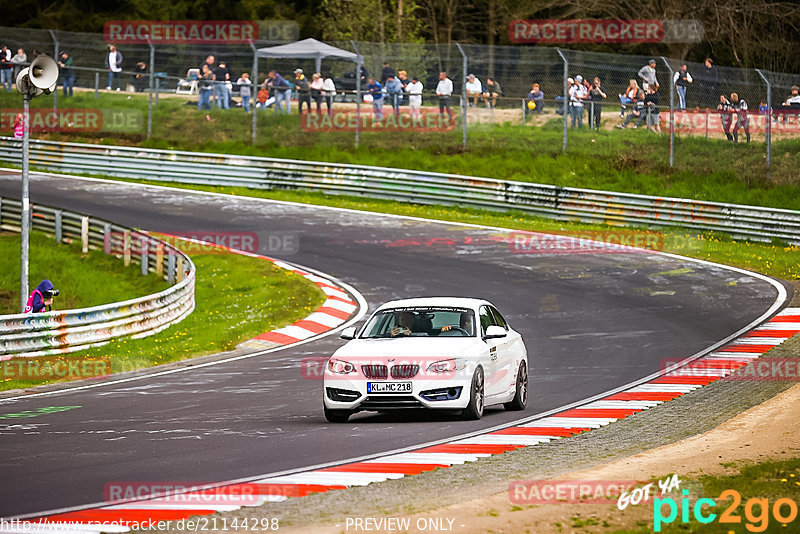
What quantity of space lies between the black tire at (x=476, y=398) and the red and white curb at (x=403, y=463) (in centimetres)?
44

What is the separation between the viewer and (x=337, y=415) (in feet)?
40.1

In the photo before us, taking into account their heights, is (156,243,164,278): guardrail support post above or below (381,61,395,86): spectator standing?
below

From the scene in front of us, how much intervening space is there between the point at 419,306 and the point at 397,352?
3.91ft

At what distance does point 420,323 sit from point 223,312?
10199mm

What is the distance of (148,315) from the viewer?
788 inches

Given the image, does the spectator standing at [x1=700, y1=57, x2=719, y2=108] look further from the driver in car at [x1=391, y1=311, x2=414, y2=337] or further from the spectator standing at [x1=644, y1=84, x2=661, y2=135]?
the driver in car at [x1=391, y1=311, x2=414, y2=337]

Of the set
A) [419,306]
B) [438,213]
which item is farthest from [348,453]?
[438,213]

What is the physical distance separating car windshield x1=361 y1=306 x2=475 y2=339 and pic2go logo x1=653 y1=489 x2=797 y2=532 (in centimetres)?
504

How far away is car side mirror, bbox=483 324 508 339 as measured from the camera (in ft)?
41.2

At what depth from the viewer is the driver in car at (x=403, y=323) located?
503 inches

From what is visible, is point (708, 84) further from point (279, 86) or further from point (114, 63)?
point (114, 63)

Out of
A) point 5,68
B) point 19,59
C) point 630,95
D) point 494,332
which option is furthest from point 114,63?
point 494,332

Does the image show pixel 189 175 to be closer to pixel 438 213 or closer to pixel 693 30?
pixel 438 213

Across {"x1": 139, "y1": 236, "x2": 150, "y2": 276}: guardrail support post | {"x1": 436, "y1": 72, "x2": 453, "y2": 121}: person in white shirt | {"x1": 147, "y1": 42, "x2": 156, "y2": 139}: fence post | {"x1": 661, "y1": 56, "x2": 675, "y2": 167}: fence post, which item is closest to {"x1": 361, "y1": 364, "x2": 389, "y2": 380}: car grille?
{"x1": 139, "y1": 236, "x2": 150, "y2": 276}: guardrail support post
